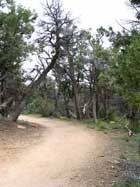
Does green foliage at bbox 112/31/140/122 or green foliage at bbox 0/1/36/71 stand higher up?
green foliage at bbox 0/1/36/71

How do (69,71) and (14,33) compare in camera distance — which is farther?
(69,71)

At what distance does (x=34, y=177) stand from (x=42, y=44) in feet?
62.7

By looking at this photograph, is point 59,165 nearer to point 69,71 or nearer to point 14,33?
point 14,33

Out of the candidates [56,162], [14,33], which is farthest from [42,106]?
[56,162]

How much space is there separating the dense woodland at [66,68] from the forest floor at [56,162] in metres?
2.25

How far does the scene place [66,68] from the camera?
42.0m

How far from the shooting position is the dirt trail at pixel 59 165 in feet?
35.5

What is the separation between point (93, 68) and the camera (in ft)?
130

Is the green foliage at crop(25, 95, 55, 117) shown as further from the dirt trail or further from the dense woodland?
the dirt trail

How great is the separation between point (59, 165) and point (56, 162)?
A: 0.53 meters

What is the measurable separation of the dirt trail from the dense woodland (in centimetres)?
231

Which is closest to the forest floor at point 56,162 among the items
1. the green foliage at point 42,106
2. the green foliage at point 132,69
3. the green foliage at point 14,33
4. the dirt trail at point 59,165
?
the dirt trail at point 59,165

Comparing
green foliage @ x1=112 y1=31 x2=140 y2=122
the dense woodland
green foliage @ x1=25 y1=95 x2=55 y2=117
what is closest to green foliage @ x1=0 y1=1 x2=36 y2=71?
the dense woodland

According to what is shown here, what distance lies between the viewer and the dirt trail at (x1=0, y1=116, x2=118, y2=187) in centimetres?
1082
